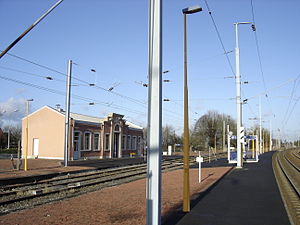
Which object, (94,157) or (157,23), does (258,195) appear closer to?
(157,23)

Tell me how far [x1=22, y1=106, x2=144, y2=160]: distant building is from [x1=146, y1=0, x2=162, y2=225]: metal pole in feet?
110

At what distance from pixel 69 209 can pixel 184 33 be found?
6.39 m

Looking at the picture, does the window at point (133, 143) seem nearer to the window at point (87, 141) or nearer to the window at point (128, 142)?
the window at point (128, 142)

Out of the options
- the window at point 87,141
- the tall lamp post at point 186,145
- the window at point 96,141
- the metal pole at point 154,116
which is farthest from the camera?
the window at point 96,141

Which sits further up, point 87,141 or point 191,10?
point 191,10

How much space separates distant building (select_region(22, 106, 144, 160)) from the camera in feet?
134

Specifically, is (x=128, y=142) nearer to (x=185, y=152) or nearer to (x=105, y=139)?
(x=105, y=139)

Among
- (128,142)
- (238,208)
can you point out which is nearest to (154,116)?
(238,208)

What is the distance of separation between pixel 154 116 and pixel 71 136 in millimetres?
34245

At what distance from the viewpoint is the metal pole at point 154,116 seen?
7.04 metres

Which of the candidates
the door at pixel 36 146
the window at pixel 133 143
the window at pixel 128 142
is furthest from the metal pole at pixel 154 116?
the window at pixel 133 143

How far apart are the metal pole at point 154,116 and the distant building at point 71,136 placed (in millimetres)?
33638

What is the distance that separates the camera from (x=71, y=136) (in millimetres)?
40031

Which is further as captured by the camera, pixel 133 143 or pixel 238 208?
pixel 133 143
